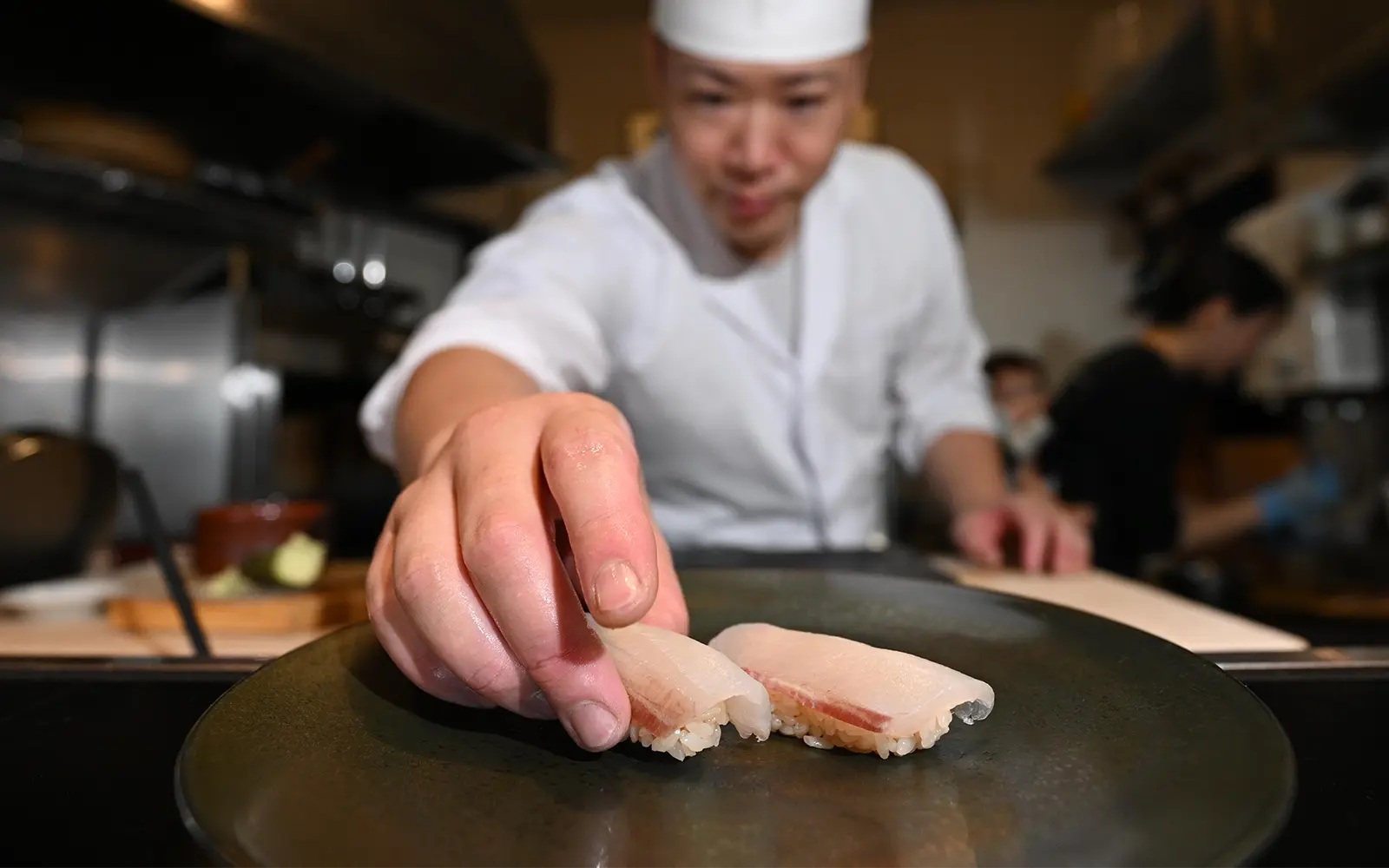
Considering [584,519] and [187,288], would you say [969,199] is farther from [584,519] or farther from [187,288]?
[584,519]

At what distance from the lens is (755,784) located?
309 millimetres

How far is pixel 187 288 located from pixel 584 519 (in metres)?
1.92

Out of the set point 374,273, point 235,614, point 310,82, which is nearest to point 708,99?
point 235,614

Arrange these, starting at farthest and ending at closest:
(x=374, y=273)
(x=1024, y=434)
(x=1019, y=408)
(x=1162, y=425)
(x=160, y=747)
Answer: (x=1019, y=408) < (x=1024, y=434) < (x=374, y=273) < (x=1162, y=425) < (x=160, y=747)

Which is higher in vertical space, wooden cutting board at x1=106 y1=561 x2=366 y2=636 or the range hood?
the range hood

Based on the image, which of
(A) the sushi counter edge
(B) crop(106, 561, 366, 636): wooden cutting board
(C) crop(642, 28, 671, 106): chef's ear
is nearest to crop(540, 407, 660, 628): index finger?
(A) the sushi counter edge

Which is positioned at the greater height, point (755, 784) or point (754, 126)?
point (754, 126)

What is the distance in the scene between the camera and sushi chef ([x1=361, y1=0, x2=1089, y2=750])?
1.15ft

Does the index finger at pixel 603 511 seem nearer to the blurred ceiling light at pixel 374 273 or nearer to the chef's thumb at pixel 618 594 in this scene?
the chef's thumb at pixel 618 594

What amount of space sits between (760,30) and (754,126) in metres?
0.10

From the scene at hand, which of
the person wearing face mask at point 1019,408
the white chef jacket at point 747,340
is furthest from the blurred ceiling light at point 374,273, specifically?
the person wearing face mask at point 1019,408

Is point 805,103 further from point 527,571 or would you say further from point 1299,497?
point 1299,497

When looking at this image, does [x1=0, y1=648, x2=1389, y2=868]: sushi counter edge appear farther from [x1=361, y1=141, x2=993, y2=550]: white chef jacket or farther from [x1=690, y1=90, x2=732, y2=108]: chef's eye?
[x1=690, y1=90, x2=732, y2=108]: chef's eye

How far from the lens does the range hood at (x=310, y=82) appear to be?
180 cm
